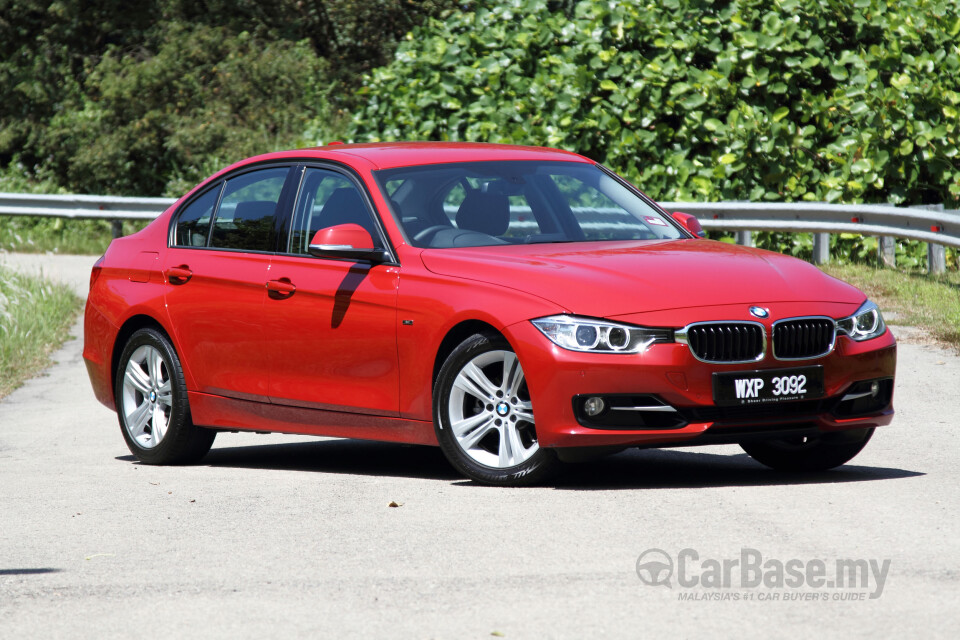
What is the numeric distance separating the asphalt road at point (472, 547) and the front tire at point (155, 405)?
7.3 inches

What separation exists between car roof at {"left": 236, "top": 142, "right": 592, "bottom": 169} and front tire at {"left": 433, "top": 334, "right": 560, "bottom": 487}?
139 centimetres

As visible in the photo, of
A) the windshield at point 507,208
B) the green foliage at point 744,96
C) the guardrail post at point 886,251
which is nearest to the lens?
the windshield at point 507,208

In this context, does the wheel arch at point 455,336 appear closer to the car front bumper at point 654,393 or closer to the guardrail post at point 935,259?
the car front bumper at point 654,393

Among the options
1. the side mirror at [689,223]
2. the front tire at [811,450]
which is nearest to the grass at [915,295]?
the side mirror at [689,223]

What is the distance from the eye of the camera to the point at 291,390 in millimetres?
8000

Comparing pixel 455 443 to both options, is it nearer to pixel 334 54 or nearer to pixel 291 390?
pixel 291 390

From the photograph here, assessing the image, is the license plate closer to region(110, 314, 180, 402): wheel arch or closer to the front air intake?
the front air intake

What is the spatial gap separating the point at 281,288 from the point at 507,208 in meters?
1.20

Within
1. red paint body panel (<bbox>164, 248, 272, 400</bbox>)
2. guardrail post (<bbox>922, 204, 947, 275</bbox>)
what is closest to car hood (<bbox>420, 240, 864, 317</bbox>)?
red paint body panel (<bbox>164, 248, 272, 400</bbox>)

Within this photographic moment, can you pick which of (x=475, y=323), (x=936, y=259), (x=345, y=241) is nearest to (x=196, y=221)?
(x=345, y=241)

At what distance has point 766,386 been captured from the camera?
670cm

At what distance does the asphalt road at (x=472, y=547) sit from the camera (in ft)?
15.5

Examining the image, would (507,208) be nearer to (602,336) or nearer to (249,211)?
(602,336)

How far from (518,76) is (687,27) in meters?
2.19
